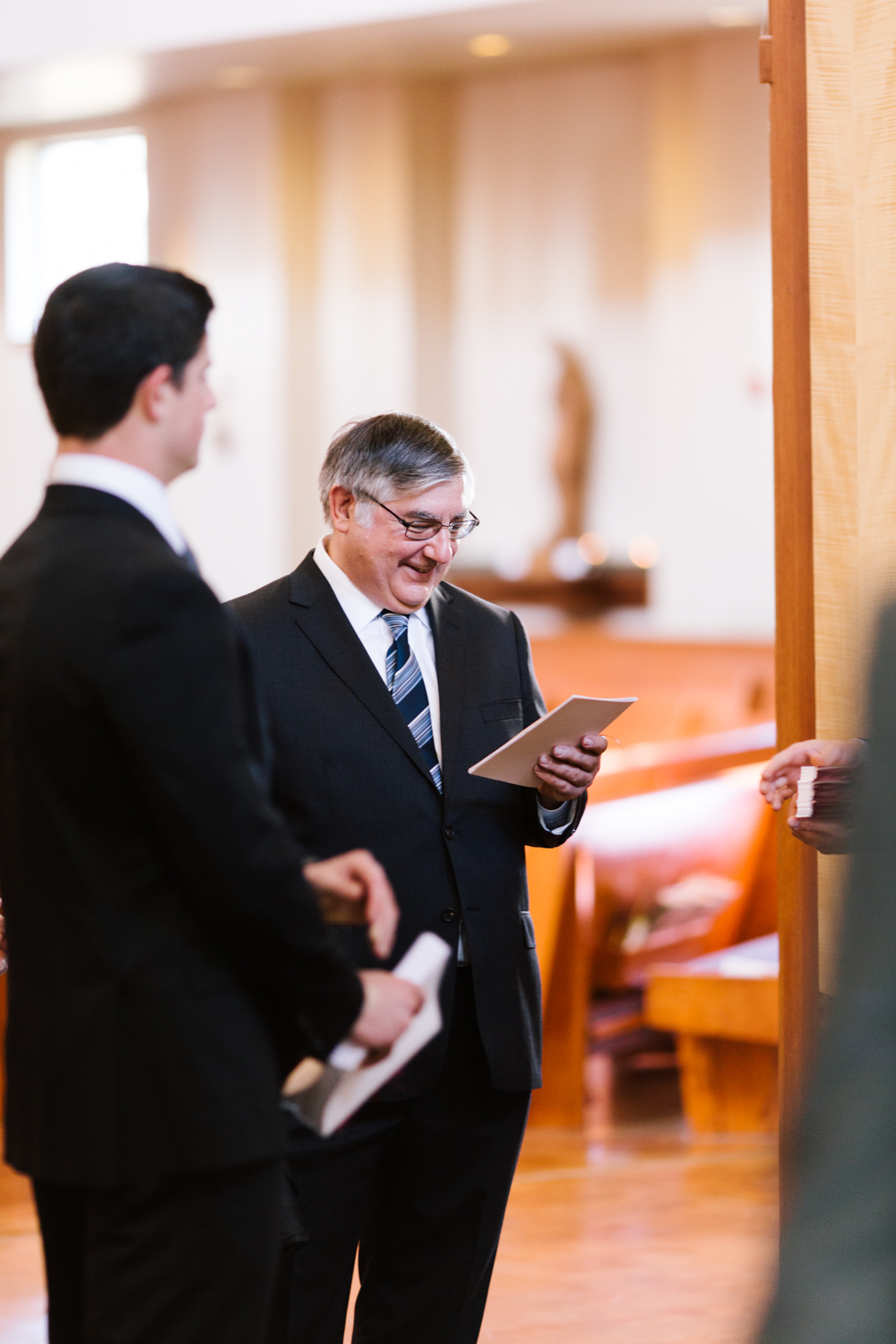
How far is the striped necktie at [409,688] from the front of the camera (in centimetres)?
248

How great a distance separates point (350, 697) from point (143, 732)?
0.90 metres

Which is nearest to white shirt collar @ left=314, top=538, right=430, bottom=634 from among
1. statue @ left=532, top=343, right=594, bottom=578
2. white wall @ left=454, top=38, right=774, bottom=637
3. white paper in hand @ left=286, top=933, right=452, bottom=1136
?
white paper in hand @ left=286, top=933, right=452, bottom=1136

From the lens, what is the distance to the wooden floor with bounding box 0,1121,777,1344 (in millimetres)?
3352

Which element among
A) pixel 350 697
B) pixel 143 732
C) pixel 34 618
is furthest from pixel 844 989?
pixel 350 697

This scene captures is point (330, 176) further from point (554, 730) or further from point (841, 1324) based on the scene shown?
point (841, 1324)

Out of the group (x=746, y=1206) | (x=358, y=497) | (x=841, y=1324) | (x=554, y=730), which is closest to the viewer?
(x=841, y=1324)

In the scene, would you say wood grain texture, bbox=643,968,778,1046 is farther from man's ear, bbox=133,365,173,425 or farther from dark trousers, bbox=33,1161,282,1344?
man's ear, bbox=133,365,173,425

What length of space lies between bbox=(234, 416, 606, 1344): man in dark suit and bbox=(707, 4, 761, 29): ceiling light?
7767 millimetres

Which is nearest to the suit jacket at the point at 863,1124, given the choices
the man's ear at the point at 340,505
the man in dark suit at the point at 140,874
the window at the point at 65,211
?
the man in dark suit at the point at 140,874

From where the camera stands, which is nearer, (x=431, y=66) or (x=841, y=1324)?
(x=841, y=1324)

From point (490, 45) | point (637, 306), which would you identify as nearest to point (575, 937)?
point (637, 306)

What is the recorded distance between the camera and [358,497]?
249cm

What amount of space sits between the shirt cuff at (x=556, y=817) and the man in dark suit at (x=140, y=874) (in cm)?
88

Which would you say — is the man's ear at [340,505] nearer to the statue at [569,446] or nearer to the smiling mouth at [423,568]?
the smiling mouth at [423,568]
